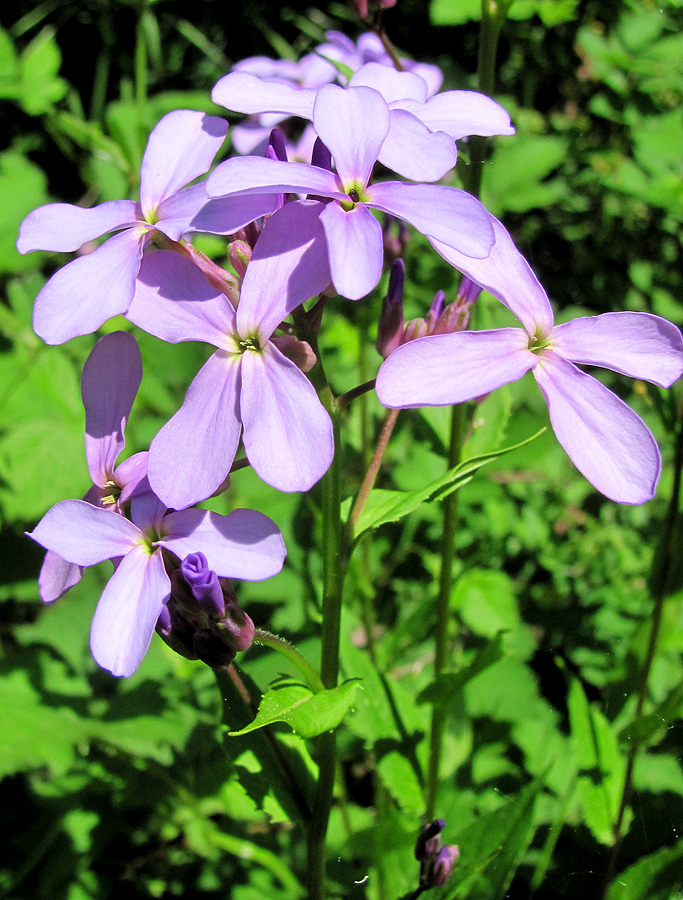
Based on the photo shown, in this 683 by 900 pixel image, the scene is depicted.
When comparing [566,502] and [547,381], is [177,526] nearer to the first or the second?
[547,381]

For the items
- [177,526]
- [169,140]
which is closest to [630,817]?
[177,526]

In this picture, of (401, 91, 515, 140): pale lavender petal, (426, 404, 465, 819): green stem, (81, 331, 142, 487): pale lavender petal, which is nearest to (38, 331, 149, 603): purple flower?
(81, 331, 142, 487): pale lavender petal

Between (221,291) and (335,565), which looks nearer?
(221,291)

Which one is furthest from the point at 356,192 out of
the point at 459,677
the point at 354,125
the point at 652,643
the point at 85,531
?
the point at 652,643

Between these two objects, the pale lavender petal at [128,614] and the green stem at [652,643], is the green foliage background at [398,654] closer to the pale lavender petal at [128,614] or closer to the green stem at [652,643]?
the green stem at [652,643]

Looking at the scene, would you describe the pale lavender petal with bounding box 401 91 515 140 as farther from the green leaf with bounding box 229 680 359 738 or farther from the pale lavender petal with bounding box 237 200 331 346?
the green leaf with bounding box 229 680 359 738
